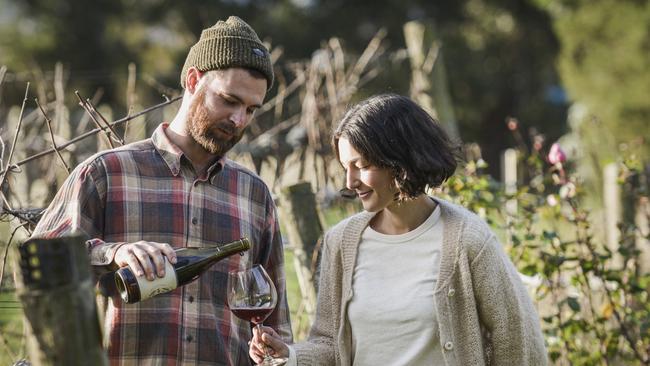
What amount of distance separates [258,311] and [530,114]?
18.3m

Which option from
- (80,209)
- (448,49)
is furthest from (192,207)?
(448,49)

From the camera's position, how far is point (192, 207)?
2748mm

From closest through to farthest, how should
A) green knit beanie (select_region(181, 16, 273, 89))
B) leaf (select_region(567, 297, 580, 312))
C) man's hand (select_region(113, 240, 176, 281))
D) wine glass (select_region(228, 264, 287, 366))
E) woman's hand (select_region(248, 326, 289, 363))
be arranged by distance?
man's hand (select_region(113, 240, 176, 281)) < wine glass (select_region(228, 264, 287, 366)) < woman's hand (select_region(248, 326, 289, 363)) < green knit beanie (select_region(181, 16, 273, 89)) < leaf (select_region(567, 297, 580, 312))

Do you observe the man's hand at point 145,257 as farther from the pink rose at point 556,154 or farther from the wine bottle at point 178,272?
the pink rose at point 556,154

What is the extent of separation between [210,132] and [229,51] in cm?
28

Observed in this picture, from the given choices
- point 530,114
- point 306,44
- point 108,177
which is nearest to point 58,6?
point 306,44

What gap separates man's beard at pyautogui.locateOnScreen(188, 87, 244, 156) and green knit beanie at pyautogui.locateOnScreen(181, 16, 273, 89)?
0.15 m

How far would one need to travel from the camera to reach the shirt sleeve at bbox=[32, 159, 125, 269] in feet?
8.34

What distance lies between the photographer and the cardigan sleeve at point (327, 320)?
8.91 feet

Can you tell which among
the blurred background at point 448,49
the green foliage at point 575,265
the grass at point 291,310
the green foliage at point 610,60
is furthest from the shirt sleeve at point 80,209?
the green foliage at point 610,60

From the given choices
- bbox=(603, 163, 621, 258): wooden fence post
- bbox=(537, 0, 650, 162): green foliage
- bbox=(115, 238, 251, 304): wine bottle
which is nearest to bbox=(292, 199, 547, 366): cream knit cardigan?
bbox=(115, 238, 251, 304): wine bottle

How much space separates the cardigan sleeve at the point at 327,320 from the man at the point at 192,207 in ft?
0.59

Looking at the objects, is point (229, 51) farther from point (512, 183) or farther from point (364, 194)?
point (512, 183)

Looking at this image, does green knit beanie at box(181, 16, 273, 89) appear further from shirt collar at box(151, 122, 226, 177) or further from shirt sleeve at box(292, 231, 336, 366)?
shirt sleeve at box(292, 231, 336, 366)
